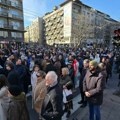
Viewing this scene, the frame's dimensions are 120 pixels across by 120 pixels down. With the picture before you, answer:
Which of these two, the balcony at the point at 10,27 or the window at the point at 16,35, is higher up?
the balcony at the point at 10,27

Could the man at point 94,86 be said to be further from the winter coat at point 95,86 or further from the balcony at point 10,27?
the balcony at point 10,27

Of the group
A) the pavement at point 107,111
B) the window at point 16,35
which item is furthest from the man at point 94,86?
the window at point 16,35

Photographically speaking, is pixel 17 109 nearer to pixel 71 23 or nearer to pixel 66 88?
pixel 66 88

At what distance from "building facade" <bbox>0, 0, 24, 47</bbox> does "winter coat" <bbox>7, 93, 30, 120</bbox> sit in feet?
166

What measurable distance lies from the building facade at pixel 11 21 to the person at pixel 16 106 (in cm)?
5044

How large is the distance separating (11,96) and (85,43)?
66191 millimetres

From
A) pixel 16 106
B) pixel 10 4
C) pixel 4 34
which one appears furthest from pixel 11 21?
pixel 16 106

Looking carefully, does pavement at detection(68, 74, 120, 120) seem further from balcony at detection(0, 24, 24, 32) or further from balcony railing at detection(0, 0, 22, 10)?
balcony railing at detection(0, 0, 22, 10)

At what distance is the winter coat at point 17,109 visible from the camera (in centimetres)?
356

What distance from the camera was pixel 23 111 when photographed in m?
3.66

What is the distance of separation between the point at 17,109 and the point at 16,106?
0.18 ft

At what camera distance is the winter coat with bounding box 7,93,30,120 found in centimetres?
356

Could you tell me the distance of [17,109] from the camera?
11.7 ft

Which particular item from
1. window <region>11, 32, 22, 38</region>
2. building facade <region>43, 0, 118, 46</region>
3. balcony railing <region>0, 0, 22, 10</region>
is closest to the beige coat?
balcony railing <region>0, 0, 22, 10</region>
